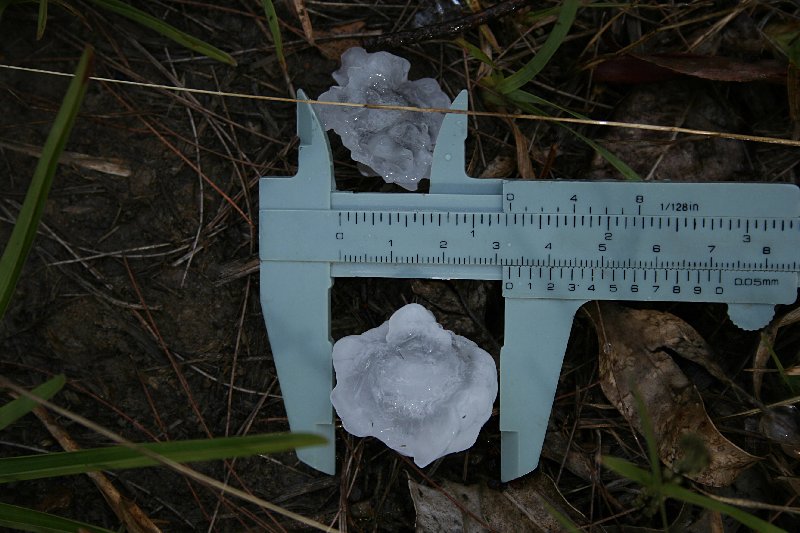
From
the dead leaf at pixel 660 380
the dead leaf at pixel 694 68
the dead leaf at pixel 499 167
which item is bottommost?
the dead leaf at pixel 660 380

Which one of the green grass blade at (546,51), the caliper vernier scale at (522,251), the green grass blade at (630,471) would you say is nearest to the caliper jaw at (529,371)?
the caliper vernier scale at (522,251)

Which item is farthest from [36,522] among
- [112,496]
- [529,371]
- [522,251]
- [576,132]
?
[576,132]

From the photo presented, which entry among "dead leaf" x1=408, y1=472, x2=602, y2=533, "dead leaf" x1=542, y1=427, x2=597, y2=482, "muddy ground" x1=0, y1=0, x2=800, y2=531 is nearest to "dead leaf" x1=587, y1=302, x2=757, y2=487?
"muddy ground" x1=0, y1=0, x2=800, y2=531

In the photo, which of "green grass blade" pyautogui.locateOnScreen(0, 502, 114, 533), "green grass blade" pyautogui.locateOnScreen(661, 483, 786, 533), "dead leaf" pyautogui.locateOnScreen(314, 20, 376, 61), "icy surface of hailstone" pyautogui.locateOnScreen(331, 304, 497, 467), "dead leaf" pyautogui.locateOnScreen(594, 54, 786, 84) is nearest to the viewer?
"green grass blade" pyautogui.locateOnScreen(661, 483, 786, 533)

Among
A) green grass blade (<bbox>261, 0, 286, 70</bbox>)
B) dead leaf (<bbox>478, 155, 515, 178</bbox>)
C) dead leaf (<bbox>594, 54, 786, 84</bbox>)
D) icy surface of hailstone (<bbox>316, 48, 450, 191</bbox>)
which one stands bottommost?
dead leaf (<bbox>478, 155, 515, 178</bbox>)

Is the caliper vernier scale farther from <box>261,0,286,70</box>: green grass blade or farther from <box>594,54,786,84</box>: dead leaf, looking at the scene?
<box>594,54,786,84</box>: dead leaf

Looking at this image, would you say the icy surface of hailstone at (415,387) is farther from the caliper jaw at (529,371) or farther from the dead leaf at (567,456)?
the dead leaf at (567,456)
